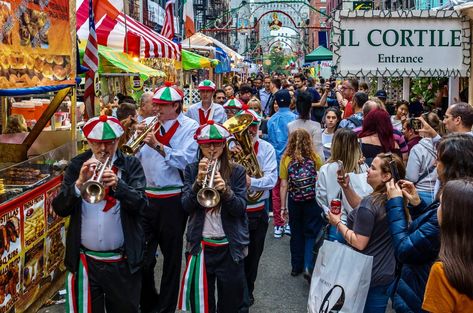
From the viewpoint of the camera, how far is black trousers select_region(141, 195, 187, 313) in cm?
557

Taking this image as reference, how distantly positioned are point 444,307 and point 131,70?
866 centimetres

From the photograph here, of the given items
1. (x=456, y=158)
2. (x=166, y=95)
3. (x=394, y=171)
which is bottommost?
(x=394, y=171)

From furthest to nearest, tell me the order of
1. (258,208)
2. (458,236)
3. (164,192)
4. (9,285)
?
(258,208), (164,192), (9,285), (458,236)

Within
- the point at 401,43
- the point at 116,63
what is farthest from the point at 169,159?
the point at 116,63

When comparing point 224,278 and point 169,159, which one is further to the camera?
point 169,159

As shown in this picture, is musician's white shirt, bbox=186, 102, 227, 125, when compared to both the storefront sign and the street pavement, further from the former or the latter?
the storefront sign

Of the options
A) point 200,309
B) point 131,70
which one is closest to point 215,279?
point 200,309

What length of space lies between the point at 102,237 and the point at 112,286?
380 millimetres

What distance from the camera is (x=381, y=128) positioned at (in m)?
6.22

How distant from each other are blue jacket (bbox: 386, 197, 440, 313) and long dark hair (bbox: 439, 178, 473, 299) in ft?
1.92

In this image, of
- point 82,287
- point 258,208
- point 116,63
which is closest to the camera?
point 82,287

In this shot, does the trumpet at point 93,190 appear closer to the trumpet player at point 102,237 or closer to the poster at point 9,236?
the trumpet player at point 102,237

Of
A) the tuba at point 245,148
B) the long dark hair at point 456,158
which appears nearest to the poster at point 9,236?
the tuba at point 245,148

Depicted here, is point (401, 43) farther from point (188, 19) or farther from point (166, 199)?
point (188, 19)
